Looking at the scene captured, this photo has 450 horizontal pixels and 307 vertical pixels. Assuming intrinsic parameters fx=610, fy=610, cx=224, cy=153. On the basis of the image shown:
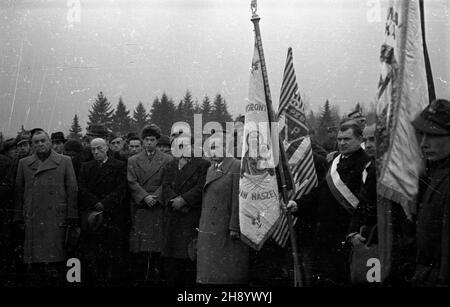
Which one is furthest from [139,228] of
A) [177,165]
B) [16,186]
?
[16,186]

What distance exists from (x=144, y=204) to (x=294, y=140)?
2.03m

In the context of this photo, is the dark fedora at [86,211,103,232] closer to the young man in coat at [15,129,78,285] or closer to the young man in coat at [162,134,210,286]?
the young man in coat at [15,129,78,285]

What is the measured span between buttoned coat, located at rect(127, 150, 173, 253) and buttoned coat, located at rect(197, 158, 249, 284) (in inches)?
36.5

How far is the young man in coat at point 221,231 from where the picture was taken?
6.11 m

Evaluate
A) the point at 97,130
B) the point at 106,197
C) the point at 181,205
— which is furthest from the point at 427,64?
the point at 97,130

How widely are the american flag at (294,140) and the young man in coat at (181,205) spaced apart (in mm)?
1118

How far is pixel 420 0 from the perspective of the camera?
165 inches

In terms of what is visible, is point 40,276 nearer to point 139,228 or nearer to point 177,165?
point 139,228

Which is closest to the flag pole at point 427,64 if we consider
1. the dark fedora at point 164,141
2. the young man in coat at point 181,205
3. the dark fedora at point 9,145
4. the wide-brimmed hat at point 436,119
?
the wide-brimmed hat at point 436,119

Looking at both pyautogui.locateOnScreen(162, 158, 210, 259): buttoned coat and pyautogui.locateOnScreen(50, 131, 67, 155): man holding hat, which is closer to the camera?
pyautogui.locateOnScreen(162, 158, 210, 259): buttoned coat

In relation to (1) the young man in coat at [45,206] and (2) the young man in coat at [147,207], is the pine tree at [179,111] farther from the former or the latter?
(1) the young man in coat at [45,206]

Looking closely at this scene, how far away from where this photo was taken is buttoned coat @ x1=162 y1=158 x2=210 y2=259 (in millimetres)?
6809

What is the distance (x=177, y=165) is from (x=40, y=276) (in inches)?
80.3

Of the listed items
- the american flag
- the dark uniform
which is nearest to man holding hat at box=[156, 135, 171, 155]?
the american flag
